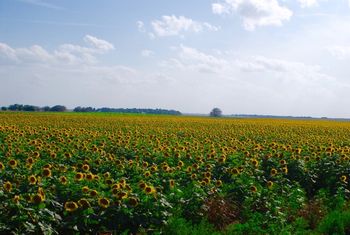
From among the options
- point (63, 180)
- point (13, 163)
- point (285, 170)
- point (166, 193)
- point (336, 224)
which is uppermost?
point (13, 163)

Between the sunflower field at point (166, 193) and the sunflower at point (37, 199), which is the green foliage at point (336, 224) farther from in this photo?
the sunflower at point (37, 199)

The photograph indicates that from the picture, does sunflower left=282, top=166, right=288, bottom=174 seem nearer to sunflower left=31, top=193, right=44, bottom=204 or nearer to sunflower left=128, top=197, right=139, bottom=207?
sunflower left=128, top=197, right=139, bottom=207

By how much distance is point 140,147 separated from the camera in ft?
38.6

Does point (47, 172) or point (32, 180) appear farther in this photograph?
point (47, 172)

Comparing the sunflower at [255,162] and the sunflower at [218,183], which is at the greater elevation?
the sunflower at [255,162]

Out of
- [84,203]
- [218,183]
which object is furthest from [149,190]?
[218,183]

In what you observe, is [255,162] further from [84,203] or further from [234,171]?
[84,203]

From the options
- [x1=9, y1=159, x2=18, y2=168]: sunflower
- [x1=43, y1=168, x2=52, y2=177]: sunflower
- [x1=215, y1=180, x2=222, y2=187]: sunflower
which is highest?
[x1=9, y1=159, x2=18, y2=168]: sunflower

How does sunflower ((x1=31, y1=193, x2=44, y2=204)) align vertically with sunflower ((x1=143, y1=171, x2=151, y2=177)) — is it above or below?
below

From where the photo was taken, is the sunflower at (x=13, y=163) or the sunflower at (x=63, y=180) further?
the sunflower at (x=13, y=163)

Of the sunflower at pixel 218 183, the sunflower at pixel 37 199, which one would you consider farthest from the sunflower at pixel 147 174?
the sunflower at pixel 37 199

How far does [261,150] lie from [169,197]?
565cm

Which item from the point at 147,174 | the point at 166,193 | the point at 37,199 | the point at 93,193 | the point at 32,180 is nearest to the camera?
the point at 37,199

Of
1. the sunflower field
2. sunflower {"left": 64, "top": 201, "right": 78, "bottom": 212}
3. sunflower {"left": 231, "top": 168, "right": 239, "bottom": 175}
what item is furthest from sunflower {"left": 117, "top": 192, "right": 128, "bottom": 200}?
sunflower {"left": 231, "top": 168, "right": 239, "bottom": 175}
